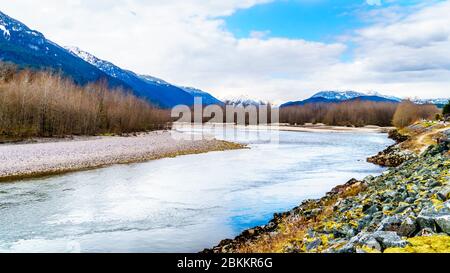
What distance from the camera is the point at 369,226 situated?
9039 mm

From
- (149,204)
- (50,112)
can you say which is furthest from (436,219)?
(50,112)

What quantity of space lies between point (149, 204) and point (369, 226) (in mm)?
12112

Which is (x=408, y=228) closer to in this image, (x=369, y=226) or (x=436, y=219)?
(x=436, y=219)

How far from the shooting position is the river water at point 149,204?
1312cm

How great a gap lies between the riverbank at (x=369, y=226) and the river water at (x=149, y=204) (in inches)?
61.0

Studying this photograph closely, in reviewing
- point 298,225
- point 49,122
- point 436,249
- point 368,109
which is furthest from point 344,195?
point 368,109

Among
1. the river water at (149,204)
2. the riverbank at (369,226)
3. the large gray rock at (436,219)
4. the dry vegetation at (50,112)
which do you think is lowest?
the river water at (149,204)

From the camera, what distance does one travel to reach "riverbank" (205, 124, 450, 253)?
6770 millimetres

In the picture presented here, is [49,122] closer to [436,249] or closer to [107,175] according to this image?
[107,175]

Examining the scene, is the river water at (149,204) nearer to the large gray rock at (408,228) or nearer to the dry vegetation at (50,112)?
the large gray rock at (408,228)

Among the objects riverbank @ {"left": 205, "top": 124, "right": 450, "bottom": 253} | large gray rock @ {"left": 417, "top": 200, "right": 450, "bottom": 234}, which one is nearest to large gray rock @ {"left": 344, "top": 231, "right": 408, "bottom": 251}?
riverbank @ {"left": 205, "top": 124, "right": 450, "bottom": 253}

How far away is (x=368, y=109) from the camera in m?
195

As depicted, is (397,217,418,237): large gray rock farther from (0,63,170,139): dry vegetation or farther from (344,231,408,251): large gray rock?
(0,63,170,139): dry vegetation

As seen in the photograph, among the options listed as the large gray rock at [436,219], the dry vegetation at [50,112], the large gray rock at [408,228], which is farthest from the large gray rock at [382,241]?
the dry vegetation at [50,112]
